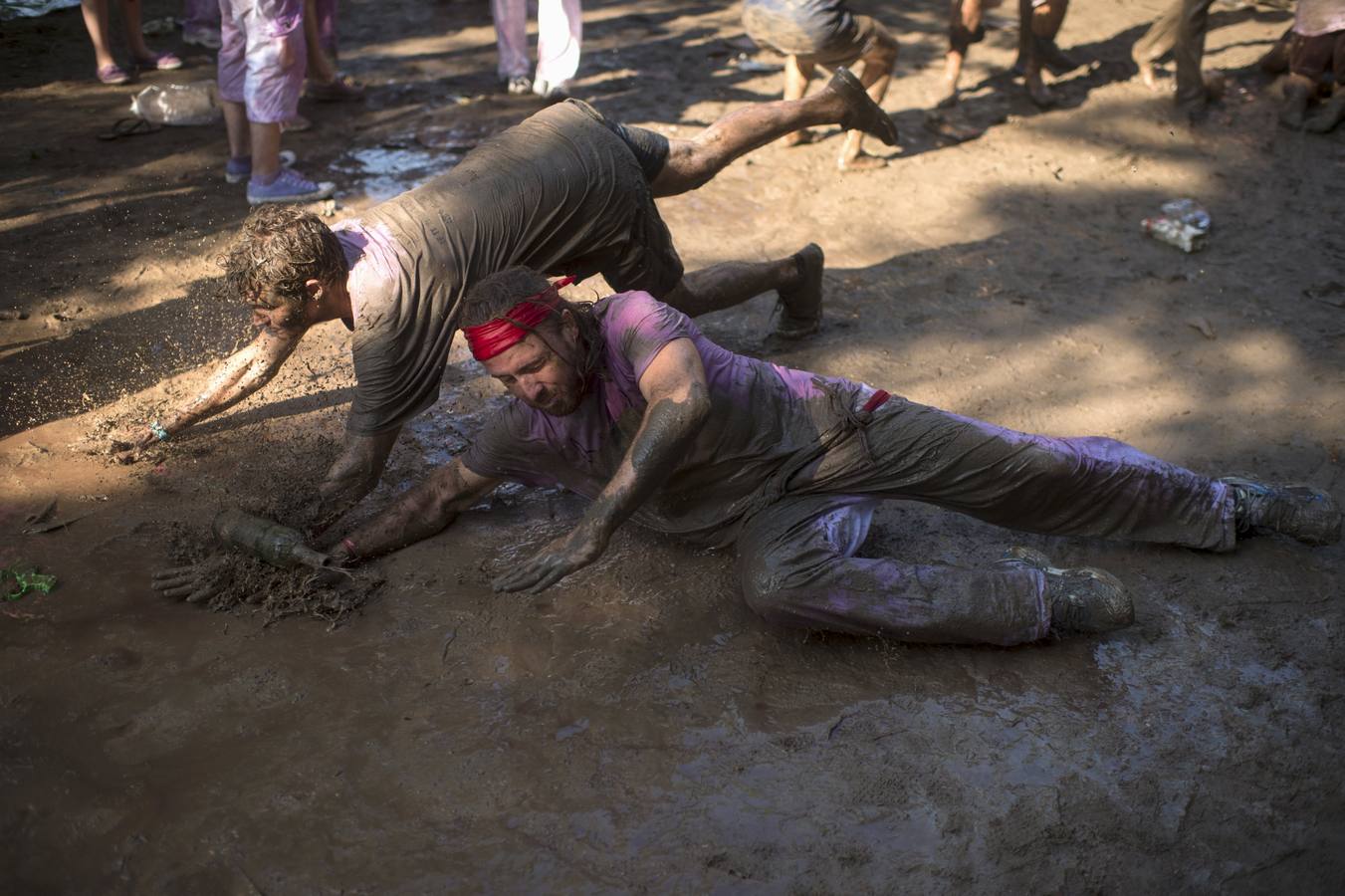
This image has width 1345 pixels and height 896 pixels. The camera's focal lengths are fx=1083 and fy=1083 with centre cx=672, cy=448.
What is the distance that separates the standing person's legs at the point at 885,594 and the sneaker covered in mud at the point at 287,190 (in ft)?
12.3

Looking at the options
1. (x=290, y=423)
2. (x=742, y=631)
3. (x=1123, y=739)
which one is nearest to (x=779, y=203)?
(x=290, y=423)

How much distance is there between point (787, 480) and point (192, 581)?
6.03 feet

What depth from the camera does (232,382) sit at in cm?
371

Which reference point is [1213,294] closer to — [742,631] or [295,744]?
[742,631]

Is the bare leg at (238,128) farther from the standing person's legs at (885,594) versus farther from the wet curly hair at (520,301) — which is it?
the standing person's legs at (885,594)

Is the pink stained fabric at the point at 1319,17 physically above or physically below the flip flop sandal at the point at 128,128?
above

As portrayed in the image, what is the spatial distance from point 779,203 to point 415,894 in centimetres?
427

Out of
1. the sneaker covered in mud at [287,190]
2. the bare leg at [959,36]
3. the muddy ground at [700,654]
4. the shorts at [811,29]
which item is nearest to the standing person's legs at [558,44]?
the shorts at [811,29]

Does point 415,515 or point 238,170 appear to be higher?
point 238,170

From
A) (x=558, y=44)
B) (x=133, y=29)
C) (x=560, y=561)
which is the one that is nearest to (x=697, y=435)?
(x=560, y=561)

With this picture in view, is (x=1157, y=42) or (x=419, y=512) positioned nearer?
(x=419, y=512)

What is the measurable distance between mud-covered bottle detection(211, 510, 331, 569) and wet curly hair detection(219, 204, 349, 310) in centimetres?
67

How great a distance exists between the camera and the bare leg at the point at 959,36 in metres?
6.47

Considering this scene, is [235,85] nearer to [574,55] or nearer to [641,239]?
[574,55]
